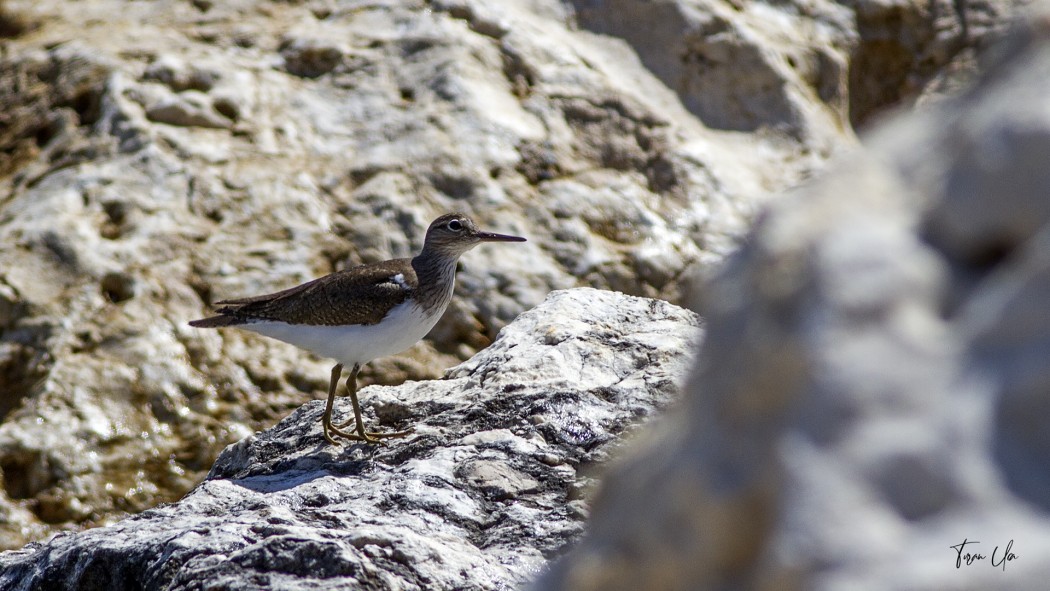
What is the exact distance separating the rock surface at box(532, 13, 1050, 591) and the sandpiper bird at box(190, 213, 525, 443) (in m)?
5.32

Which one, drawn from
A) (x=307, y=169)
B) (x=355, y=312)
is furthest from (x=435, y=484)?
(x=307, y=169)

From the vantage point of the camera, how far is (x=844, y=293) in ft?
6.15

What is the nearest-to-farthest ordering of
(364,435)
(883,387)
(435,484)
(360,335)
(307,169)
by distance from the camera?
1. (883,387)
2. (435,484)
3. (364,435)
4. (360,335)
5. (307,169)

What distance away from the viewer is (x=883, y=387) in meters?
1.79

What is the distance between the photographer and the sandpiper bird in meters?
7.34

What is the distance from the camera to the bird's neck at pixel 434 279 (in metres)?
7.55

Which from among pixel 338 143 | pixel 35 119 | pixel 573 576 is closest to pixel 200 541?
pixel 573 576

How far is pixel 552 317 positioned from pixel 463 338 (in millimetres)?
3022

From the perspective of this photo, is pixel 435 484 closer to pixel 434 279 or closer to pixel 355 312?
pixel 355 312
